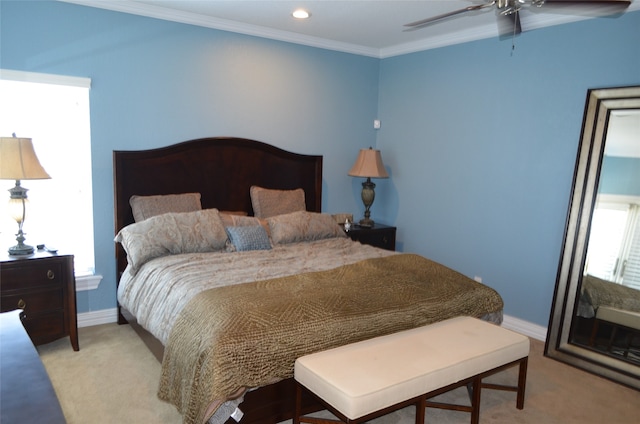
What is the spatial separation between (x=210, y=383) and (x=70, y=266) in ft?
5.55

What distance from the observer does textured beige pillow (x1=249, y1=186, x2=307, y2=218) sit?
13.4 feet

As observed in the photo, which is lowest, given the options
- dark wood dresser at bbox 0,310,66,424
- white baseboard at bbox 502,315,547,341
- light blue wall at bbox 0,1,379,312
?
white baseboard at bbox 502,315,547,341

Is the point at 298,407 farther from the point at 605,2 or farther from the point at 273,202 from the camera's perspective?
the point at 605,2

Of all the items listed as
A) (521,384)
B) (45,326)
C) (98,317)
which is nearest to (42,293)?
(45,326)

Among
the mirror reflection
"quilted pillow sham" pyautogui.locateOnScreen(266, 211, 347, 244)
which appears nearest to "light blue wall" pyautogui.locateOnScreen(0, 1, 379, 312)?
"quilted pillow sham" pyautogui.locateOnScreen(266, 211, 347, 244)

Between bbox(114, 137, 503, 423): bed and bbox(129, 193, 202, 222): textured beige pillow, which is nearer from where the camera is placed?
Answer: bbox(114, 137, 503, 423): bed

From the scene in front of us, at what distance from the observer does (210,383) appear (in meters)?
1.95

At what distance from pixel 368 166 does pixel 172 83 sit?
2019 millimetres

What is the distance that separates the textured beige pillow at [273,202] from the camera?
4.08 meters

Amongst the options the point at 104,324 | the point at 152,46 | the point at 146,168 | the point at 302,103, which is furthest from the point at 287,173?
the point at 104,324

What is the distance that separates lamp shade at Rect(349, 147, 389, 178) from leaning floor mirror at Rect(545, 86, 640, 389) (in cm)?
182

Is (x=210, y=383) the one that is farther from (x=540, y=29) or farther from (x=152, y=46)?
(x=540, y=29)

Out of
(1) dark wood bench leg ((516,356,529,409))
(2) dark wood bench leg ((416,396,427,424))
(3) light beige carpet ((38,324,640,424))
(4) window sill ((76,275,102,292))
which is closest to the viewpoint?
(2) dark wood bench leg ((416,396,427,424))

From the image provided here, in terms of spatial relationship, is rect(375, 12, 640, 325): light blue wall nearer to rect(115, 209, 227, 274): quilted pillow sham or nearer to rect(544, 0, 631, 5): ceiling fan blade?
rect(544, 0, 631, 5): ceiling fan blade
